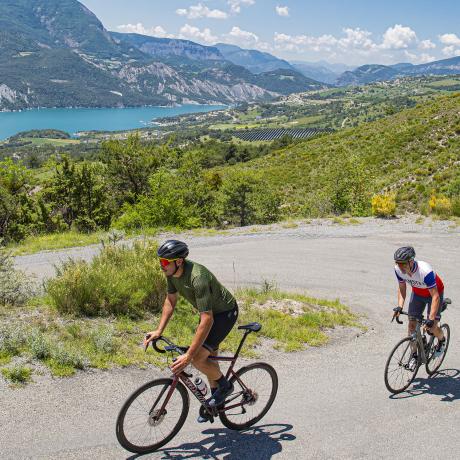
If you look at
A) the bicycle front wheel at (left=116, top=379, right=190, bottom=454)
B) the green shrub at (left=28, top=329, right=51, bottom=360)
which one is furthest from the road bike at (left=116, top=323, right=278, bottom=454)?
the green shrub at (left=28, top=329, right=51, bottom=360)

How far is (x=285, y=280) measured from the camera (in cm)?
1431

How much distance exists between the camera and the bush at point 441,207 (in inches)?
854

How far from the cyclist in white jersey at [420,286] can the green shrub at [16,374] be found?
5653 millimetres

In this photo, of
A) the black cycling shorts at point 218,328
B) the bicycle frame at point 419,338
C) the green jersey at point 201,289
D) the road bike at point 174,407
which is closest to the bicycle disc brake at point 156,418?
the road bike at point 174,407

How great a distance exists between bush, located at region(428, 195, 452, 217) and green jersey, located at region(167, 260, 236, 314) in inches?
760

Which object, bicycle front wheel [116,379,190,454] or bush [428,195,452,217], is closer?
bicycle front wheel [116,379,190,454]

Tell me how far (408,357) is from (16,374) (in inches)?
235

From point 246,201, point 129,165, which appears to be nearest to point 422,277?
point 246,201

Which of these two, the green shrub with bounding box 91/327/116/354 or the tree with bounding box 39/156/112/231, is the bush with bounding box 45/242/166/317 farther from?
the tree with bounding box 39/156/112/231

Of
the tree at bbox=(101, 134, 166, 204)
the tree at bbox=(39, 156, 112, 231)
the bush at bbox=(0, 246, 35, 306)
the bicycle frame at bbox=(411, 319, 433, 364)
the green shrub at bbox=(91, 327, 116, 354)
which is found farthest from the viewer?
the tree at bbox=(101, 134, 166, 204)

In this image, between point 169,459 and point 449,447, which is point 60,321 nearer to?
point 169,459

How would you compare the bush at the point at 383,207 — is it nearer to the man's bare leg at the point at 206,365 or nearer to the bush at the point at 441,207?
the bush at the point at 441,207

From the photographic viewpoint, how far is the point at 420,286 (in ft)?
23.0

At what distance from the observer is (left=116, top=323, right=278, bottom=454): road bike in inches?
195
